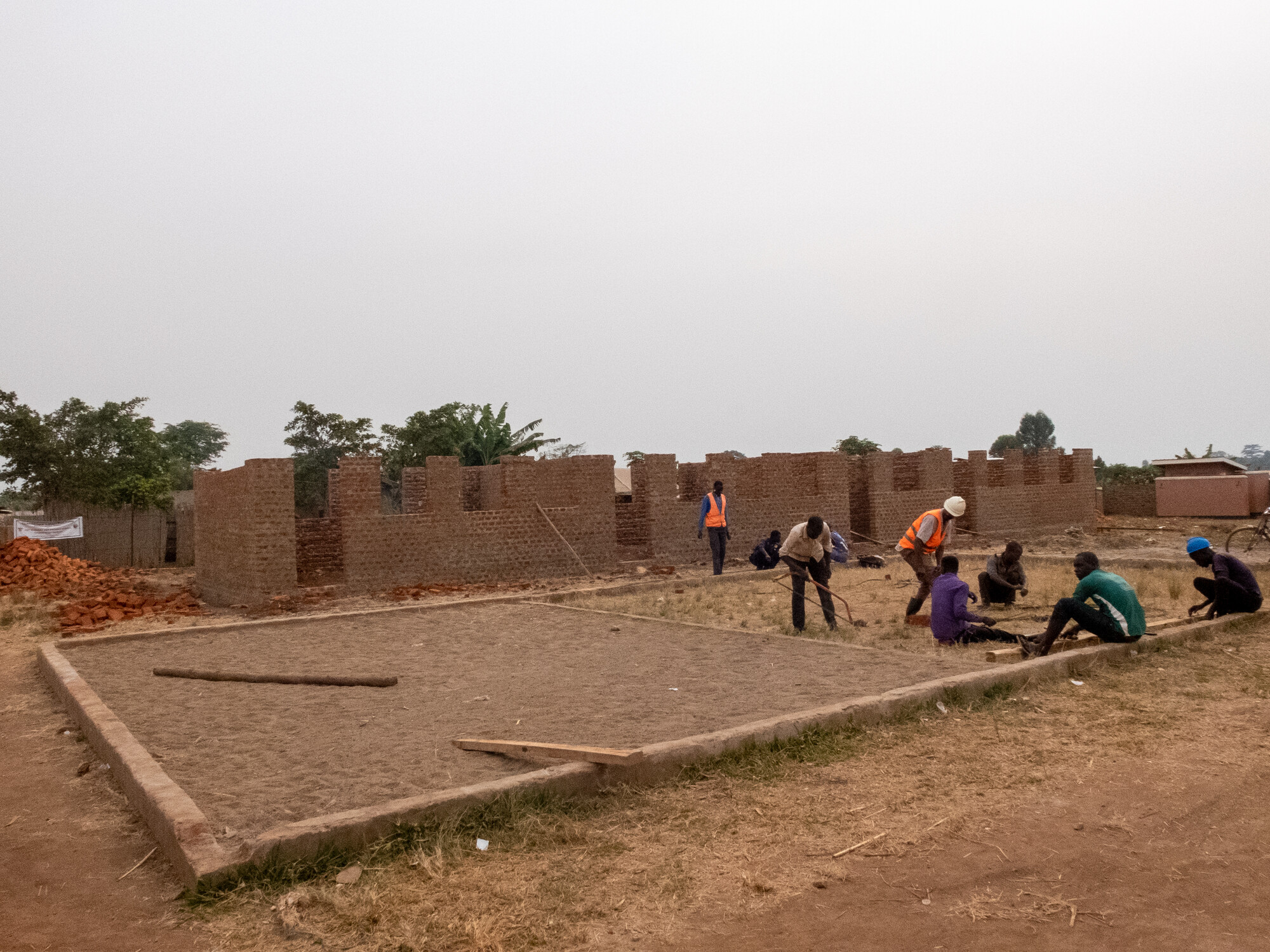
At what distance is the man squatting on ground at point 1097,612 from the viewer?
24.4 feet

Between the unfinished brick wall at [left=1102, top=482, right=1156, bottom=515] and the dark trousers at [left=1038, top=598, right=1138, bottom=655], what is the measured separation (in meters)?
25.0

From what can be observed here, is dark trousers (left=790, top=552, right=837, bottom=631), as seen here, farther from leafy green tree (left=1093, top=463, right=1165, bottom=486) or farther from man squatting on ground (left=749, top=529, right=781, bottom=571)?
leafy green tree (left=1093, top=463, right=1165, bottom=486)

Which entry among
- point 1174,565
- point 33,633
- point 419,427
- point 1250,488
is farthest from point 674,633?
point 1250,488

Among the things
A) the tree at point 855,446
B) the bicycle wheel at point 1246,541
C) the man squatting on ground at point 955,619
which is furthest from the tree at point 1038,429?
the man squatting on ground at point 955,619

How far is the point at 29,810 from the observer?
500 centimetres

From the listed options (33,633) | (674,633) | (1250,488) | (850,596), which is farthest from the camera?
(1250,488)

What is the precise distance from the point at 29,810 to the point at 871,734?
471 cm

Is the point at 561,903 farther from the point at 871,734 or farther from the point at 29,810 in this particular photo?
A: the point at 29,810

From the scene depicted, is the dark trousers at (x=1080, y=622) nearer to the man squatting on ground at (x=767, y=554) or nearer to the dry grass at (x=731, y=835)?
the dry grass at (x=731, y=835)

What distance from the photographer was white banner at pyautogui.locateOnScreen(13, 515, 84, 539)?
763 inches

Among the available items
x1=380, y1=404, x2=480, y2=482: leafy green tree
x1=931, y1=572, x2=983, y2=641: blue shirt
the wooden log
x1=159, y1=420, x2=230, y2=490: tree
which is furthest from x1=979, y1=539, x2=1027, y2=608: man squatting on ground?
x1=159, y1=420, x2=230, y2=490: tree

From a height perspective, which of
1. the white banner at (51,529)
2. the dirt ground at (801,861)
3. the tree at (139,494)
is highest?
the tree at (139,494)

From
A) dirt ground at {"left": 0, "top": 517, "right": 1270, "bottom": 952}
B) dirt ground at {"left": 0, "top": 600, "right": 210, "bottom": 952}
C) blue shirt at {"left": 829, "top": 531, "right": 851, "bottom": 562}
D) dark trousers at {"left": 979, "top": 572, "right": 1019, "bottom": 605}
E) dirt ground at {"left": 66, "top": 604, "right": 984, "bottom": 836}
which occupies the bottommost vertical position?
dirt ground at {"left": 0, "top": 600, "right": 210, "bottom": 952}

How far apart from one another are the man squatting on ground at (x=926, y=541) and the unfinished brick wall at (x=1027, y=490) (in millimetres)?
12005
